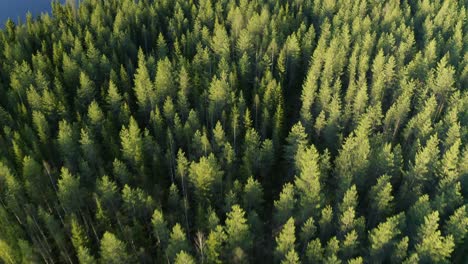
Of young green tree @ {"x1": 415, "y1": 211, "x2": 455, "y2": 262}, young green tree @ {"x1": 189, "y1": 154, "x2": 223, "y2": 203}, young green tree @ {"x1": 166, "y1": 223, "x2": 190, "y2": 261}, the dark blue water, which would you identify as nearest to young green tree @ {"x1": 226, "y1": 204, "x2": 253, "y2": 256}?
young green tree @ {"x1": 166, "y1": 223, "x2": 190, "y2": 261}

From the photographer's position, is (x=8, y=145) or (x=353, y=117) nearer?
(x=8, y=145)

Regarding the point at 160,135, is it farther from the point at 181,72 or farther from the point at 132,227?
the point at 132,227

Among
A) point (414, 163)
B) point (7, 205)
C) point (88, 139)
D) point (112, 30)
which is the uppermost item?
point (112, 30)

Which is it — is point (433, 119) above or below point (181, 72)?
below

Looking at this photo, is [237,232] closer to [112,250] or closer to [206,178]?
[206,178]

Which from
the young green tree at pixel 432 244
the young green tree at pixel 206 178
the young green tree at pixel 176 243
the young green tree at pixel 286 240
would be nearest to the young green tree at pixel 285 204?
the young green tree at pixel 286 240

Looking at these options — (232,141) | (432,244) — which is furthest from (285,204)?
(232,141)

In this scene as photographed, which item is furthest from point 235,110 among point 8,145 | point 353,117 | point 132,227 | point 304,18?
point 304,18

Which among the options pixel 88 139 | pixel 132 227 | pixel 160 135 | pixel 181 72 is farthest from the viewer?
pixel 181 72

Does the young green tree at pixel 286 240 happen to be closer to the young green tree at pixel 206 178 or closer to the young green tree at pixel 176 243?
the young green tree at pixel 176 243
